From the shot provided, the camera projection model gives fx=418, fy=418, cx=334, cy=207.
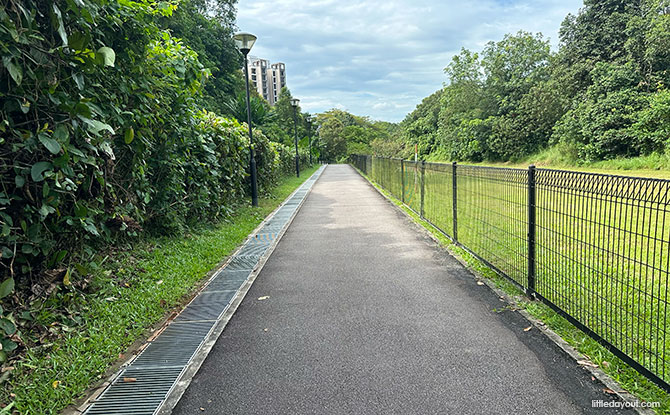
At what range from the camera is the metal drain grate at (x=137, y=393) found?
2844 mm

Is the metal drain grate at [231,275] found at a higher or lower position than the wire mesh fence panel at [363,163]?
lower

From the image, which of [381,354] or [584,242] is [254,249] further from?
[584,242]

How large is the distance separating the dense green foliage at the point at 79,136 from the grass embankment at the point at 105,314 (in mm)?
194

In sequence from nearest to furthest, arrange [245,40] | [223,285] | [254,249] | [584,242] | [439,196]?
[584,242], [223,285], [254,249], [439,196], [245,40]

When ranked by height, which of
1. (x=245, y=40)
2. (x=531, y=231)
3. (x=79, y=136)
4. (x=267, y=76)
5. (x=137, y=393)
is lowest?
(x=137, y=393)

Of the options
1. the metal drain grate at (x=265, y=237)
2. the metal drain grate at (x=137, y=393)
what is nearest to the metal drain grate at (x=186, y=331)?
the metal drain grate at (x=137, y=393)

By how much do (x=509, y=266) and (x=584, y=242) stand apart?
162 cm

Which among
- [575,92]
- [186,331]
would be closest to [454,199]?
[186,331]

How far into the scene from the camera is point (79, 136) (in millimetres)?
3762

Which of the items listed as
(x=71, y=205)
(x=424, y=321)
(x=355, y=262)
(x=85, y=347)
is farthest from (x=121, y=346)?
(x=355, y=262)

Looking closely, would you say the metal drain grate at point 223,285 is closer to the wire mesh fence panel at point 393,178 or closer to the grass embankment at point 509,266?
the grass embankment at point 509,266

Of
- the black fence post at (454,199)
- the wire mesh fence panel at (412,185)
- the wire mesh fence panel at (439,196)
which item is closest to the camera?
the black fence post at (454,199)

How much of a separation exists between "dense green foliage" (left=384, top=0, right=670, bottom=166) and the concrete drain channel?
24605 mm

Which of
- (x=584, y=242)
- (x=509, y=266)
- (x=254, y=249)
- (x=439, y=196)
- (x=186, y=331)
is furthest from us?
(x=439, y=196)
